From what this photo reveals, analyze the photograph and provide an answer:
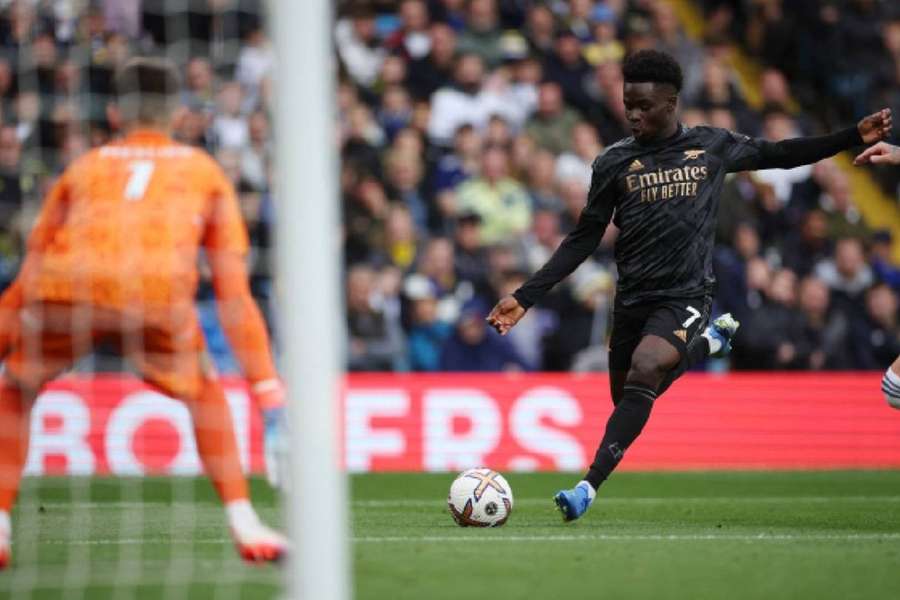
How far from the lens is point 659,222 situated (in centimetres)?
898

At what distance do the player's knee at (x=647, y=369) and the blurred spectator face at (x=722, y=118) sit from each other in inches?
352

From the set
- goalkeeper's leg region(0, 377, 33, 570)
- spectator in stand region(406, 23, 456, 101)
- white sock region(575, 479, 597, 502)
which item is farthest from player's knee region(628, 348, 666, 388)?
spectator in stand region(406, 23, 456, 101)

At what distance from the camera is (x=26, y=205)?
12523 millimetres

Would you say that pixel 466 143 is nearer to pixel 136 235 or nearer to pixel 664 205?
pixel 664 205

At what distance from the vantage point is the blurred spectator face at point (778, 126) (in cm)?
1747

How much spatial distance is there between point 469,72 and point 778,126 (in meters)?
3.42

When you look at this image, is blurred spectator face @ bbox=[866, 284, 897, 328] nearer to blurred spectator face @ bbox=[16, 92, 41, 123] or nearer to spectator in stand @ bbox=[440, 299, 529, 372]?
spectator in stand @ bbox=[440, 299, 529, 372]

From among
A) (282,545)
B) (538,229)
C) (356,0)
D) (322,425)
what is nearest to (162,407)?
(538,229)

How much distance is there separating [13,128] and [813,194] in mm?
8369

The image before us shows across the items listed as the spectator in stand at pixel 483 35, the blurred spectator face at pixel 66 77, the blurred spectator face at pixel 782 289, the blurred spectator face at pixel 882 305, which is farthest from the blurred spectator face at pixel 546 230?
the blurred spectator face at pixel 66 77

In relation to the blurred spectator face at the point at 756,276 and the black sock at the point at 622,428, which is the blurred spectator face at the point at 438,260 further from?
the black sock at the point at 622,428

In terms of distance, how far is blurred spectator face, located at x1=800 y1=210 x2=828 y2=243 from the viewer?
16609 millimetres

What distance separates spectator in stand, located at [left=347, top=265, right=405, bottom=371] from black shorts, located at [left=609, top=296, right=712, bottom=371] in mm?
5774

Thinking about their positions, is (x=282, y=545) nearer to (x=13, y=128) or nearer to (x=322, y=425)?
(x=322, y=425)
